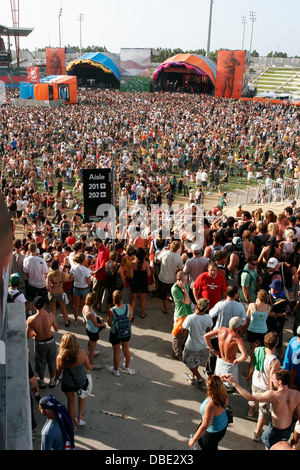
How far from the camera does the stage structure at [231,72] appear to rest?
43781mm

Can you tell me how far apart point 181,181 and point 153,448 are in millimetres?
15816

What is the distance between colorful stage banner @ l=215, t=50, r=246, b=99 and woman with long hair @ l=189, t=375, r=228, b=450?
4486 cm

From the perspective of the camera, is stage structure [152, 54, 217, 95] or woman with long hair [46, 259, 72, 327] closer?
woman with long hair [46, 259, 72, 327]

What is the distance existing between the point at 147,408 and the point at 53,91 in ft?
145

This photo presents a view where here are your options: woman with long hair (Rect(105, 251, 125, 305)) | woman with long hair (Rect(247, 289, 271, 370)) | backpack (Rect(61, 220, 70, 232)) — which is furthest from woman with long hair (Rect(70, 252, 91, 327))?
backpack (Rect(61, 220, 70, 232))

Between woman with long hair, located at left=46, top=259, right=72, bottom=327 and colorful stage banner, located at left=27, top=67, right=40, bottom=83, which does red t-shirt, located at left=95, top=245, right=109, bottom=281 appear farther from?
colorful stage banner, located at left=27, top=67, right=40, bottom=83

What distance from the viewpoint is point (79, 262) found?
6.43 m

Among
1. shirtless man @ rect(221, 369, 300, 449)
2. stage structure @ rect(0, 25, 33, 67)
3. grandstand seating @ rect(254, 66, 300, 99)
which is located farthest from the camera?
grandstand seating @ rect(254, 66, 300, 99)

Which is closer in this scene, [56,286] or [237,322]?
[237,322]

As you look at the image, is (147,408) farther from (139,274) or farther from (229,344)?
(139,274)

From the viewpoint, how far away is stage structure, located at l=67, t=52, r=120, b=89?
56.8 metres

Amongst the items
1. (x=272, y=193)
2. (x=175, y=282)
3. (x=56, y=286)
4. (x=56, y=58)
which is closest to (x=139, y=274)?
(x=175, y=282)

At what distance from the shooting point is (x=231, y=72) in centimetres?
4428

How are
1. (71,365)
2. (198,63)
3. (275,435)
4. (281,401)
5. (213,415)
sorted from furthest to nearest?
(198,63)
(71,365)
(275,435)
(281,401)
(213,415)
